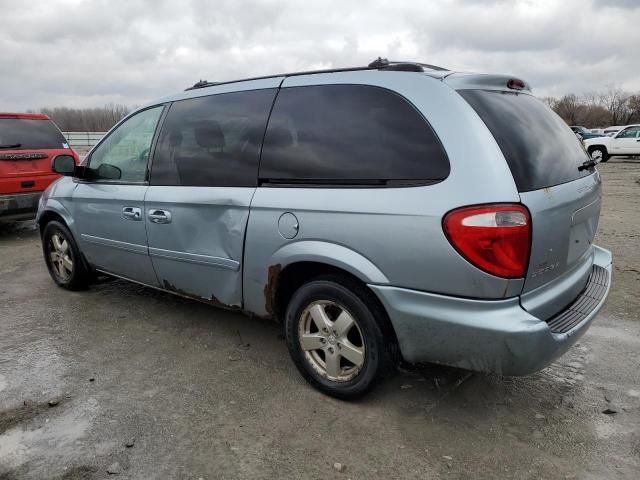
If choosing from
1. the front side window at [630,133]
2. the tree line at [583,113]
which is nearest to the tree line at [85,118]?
the tree line at [583,113]

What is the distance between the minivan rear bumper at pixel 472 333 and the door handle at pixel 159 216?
5.57 ft

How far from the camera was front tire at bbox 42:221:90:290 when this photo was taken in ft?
15.3

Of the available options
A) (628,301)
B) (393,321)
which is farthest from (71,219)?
(628,301)

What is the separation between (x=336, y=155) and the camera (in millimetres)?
2701

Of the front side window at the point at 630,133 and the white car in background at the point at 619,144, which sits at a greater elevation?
the front side window at the point at 630,133

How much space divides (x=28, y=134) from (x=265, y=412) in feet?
21.5

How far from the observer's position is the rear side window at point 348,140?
2.44m

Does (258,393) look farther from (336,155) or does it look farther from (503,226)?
(503,226)

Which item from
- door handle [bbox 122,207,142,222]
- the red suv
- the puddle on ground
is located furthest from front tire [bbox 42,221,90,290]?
the red suv

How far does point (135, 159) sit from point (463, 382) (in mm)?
2859

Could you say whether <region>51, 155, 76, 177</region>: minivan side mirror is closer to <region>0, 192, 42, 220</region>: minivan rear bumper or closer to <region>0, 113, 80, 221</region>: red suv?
<region>0, 113, 80, 221</region>: red suv

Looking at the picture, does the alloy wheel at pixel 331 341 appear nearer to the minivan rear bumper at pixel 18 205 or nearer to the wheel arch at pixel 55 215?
the wheel arch at pixel 55 215

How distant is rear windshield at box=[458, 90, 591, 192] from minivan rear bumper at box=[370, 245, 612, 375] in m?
0.58

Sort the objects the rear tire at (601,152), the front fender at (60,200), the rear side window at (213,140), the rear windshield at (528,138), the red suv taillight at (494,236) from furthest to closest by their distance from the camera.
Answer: the rear tire at (601,152), the front fender at (60,200), the rear side window at (213,140), the rear windshield at (528,138), the red suv taillight at (494,236)
